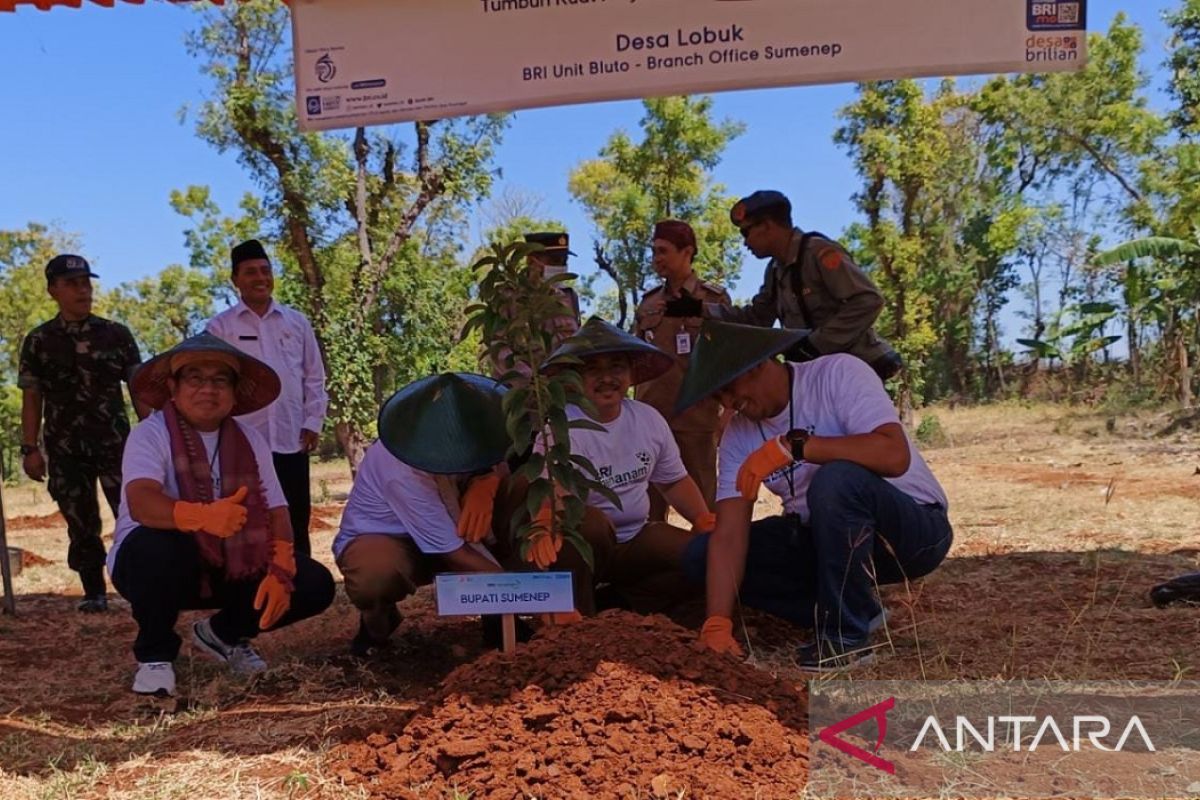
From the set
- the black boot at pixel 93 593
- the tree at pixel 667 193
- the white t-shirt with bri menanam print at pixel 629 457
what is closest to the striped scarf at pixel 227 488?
the white t-shirt with bri menanam print at pixel 629 457

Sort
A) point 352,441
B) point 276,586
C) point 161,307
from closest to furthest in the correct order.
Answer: point 276,586 < point 352,441 < point 161,307

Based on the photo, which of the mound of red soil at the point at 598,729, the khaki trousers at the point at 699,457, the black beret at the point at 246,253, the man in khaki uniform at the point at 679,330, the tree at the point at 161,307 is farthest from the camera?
the tree at the point at 161,307

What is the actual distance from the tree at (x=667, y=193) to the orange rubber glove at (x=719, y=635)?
1614 cm

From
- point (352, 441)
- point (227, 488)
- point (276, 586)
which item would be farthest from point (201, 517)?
point (352, 441)

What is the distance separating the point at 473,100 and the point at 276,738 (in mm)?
2345

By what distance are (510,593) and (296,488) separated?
7.81 feet

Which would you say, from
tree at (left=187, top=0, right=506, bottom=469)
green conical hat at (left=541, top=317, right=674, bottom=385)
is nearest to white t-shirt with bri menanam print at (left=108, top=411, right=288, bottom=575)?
green conical hat at (left=541, top=317, right=674, bottom=385)

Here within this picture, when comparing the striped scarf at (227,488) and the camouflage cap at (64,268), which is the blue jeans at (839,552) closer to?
the striped scarf at (227,488)

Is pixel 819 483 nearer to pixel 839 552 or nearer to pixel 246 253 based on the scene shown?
pixel 839 552

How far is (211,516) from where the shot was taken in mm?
3381

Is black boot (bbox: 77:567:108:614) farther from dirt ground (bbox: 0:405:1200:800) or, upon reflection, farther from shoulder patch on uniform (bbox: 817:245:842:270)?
shoulder patch on uniform (bbox: 817:245:842:270)

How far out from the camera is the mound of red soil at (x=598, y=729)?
230 cm

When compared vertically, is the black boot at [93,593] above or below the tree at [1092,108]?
below

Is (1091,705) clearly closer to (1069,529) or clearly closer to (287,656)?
(287,656)
